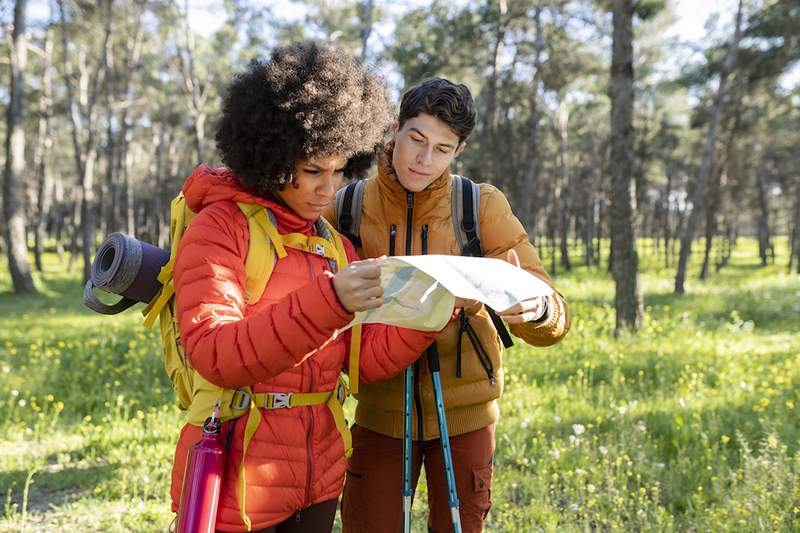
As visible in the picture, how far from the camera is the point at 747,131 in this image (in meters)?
22.6

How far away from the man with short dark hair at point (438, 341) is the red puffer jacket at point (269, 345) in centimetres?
36

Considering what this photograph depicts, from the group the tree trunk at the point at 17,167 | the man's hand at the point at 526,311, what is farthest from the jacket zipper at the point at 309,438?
the tree trunk at the point at 17,167

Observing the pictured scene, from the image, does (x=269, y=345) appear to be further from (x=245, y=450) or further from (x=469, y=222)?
(x=469, y=222)

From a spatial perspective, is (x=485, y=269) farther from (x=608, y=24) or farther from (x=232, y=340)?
(x=608, y=24)

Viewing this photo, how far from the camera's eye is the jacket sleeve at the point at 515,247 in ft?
7.18

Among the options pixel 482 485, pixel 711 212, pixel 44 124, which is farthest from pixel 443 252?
pixel 44 124

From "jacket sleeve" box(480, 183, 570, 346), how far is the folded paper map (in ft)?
1.07

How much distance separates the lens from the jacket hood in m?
1.89

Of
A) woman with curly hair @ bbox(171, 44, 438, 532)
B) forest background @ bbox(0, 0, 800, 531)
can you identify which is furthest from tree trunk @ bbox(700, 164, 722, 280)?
woman with curly hair @ bbox(171, 44, 438, 532)

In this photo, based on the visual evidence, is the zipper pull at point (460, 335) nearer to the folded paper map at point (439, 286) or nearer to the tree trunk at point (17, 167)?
the folded paper map at point (439, 286)

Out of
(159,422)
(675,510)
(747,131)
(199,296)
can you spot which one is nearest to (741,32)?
(747,131)

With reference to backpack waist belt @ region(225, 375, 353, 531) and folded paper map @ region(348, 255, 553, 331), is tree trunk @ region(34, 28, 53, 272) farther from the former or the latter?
folded paper map @ region(348, 255, 553, 331)

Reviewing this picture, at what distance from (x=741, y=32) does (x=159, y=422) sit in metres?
17.5

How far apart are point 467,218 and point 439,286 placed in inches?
20.7
